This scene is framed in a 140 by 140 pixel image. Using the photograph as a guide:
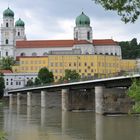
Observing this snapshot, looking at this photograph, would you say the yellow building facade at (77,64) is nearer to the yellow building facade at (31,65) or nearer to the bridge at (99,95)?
the yellow building facade at (31,65)

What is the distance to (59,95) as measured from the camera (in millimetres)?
104375

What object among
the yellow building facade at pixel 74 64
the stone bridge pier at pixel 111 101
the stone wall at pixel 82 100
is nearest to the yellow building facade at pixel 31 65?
the yellow building facade at pixel 74 64

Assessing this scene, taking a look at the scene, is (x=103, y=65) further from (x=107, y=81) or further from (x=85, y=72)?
(x=107, y=81)

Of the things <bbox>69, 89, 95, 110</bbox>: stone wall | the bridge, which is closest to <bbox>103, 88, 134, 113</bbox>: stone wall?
the bridge

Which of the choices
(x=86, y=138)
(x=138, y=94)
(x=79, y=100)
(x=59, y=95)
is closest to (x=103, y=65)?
(x=59, y=95)

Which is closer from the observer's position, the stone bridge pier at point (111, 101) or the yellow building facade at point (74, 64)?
the stone bridge pier at point (111, 101)

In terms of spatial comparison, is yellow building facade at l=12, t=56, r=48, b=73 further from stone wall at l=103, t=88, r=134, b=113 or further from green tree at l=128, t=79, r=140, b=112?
green tree at l=128, t=79, r=140, b=112

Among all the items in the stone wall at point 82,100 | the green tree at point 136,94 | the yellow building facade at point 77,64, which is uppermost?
the yellow building facade at point 77,64

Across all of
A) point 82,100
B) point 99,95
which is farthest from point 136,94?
point 82,100

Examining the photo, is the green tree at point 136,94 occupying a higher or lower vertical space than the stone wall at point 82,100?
lower

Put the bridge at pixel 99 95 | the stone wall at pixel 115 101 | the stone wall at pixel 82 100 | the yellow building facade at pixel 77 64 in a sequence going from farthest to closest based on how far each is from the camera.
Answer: the yellow building facade at pixel 77 64, the stone wall at pixel 82 100, the stone wall at pixel 115 101, the bridge at pixel 99 95

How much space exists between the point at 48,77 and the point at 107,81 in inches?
3785

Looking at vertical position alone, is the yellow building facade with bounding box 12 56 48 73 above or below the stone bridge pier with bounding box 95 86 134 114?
above

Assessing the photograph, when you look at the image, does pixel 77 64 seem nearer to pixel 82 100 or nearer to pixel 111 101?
pixel 82 100
